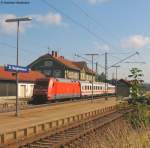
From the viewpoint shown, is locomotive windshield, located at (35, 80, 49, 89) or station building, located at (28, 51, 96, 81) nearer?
locomotive windshield, located at (35, 80, 49, 89)

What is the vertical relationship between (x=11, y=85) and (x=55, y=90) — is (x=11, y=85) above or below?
above

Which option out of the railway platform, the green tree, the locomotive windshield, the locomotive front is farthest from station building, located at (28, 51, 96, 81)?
the green tree

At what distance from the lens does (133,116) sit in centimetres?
2064

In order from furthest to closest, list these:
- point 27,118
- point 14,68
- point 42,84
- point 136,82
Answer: point 42,84 → point 27,118 → point 14,68 → point 136,82

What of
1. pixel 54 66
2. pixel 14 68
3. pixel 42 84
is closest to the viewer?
pixel 14 68

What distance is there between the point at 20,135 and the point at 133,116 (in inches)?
213

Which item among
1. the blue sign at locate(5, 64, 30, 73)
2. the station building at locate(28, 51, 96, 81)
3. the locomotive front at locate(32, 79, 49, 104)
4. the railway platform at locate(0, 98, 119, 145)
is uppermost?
the station building at locate(28, 51, 96, 81)

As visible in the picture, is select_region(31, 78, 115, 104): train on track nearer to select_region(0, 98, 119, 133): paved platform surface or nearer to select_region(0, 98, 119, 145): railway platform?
select_region(0, 98, 119, 133): paved platform surface

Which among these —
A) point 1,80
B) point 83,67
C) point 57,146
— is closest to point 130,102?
point 57,146

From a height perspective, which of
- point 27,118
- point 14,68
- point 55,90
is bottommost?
point 27,118

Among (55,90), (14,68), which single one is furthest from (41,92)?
(14,68)

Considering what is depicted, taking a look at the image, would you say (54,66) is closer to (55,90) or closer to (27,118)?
(55,90)

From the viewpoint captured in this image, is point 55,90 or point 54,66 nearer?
point 55,90

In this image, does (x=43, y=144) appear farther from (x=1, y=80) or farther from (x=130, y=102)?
(x=1, y=80)
